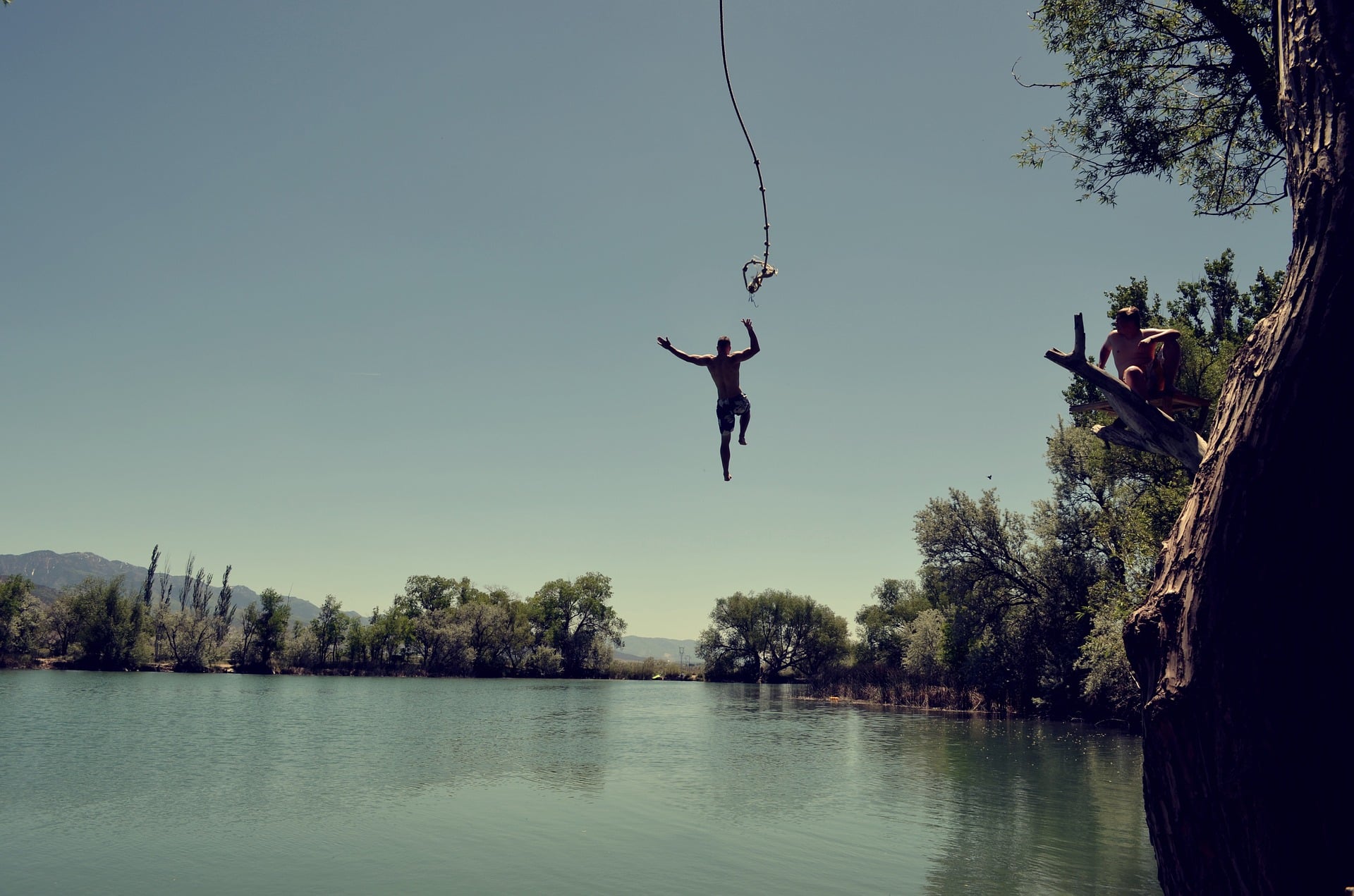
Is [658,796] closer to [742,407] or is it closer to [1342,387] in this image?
[742,407]

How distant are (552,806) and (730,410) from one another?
16.5 meters

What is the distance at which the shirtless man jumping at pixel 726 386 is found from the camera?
356 inches

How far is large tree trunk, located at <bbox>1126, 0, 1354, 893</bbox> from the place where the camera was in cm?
369

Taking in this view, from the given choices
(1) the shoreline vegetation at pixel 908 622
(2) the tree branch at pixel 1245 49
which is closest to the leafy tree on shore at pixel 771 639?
(1) the shoreline vegetation at pixel 908 622

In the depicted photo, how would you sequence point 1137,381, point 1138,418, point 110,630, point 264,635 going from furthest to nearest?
point 264,635 < point 110,630 < point 1137,381 < point 1138,418

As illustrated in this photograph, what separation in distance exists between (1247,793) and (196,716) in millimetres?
45950

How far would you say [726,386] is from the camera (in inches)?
367

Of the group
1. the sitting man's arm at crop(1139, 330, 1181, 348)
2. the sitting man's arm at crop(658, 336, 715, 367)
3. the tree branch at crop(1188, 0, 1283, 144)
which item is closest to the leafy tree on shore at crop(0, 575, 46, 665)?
the sitting man's arm at crop(658, 336, 715, 367)

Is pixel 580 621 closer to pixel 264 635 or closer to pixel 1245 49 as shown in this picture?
pixel 264 635

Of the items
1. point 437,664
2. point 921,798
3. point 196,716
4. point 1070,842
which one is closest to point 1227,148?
point 1070,842

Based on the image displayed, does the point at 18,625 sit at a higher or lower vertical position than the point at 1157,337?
lower

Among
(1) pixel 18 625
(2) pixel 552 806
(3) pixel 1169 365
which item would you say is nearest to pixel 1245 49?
(3) pixel 1169 365

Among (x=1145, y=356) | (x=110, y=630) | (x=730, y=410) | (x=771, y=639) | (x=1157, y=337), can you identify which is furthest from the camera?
(x=771, y=639)

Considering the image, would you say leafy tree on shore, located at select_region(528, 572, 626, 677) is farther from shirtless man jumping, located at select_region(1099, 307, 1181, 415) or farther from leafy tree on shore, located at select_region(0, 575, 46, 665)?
shirtless man jumping, located at select_region(1099, 307, 1181, 415)
